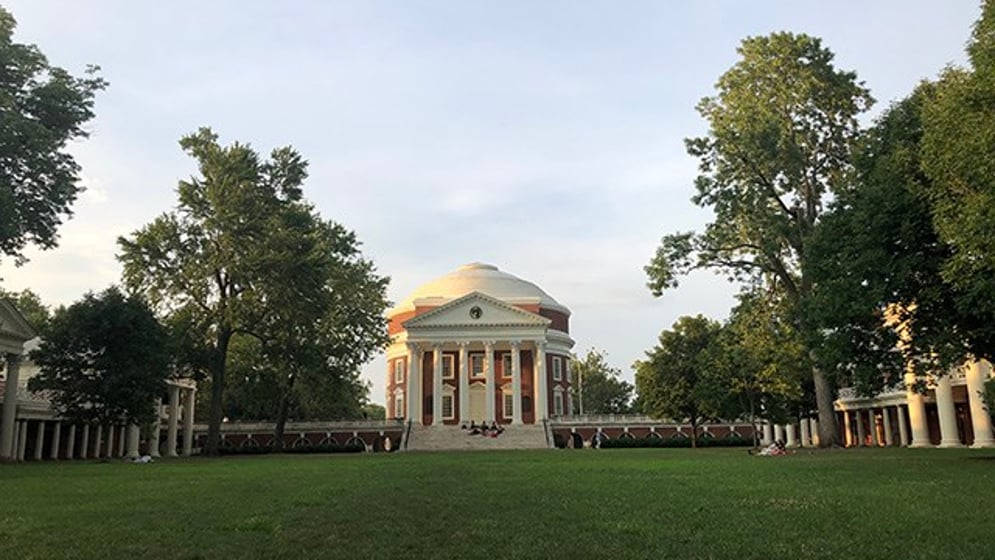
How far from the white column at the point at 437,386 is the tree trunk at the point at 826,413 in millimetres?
43044

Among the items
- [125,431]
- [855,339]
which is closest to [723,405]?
[855,339]

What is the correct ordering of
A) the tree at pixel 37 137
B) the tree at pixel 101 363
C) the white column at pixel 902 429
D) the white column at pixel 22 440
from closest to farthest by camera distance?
1. the tree at pixel 37 137
2. the tree at pixel 101 363
3. the white column at pixel 22 440
4. the white column at pixel 902 429

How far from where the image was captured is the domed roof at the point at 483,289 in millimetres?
87062

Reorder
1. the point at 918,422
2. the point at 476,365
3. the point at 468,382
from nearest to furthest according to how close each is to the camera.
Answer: the point at 918,422 < the point at 468,382 < the point at 476,365

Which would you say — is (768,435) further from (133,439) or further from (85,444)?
(85,444)

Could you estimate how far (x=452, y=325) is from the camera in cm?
7619

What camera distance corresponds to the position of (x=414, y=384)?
75562 millimetres

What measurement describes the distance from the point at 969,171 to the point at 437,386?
201 ft

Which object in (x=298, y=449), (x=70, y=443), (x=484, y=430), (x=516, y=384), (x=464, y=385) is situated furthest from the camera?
(x=464, y=385)

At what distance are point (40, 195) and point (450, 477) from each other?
789 inches

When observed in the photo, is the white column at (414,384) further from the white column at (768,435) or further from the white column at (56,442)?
the white column at (56,442)

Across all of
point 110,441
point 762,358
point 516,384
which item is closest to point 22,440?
point 110,441

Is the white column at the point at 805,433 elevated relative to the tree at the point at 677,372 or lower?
lower

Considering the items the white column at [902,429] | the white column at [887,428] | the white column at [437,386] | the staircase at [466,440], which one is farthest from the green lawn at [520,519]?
the white column at [437,386]
